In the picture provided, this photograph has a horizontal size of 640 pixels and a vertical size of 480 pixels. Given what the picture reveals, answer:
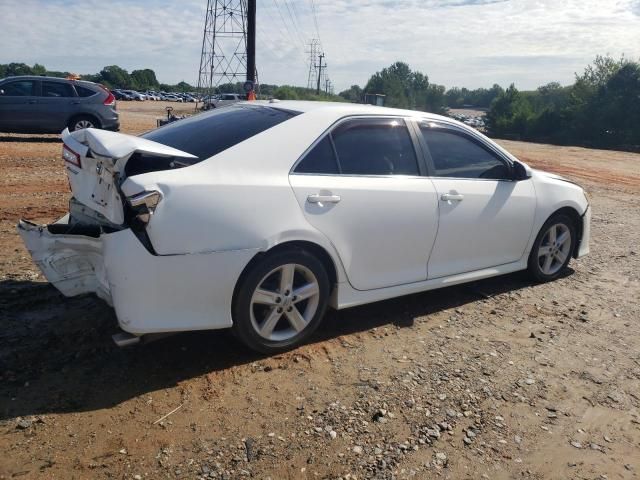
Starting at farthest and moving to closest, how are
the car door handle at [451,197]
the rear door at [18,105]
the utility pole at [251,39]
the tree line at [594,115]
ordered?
the tree line at [594,115] < the utility pole at [251,39] < the rear door at [18,105] < the car door handle at [451,197]

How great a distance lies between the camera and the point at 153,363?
3.57 metres

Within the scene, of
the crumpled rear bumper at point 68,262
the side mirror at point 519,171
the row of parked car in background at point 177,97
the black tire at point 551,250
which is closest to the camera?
the crumpled rear bumper at point 68,262

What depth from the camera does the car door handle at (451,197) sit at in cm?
439

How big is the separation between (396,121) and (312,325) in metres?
1.69

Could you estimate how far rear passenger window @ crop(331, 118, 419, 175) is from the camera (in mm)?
4016

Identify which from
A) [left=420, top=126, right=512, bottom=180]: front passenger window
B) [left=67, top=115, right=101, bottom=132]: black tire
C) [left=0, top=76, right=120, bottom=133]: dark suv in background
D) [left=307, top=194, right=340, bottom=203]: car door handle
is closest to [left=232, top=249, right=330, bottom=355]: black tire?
[left=307, top=194, right=340, bottom=203]: car door handle

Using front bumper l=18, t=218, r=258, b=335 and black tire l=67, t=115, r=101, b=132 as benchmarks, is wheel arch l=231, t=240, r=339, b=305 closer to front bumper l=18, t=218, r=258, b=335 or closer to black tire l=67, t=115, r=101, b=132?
front bumper l=18, t=218, r=258, b=335

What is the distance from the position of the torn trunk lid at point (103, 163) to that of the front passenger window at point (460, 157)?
198 centimetres

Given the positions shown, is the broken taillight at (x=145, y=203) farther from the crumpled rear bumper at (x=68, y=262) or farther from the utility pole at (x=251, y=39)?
the utility pole at (x=251, y=39)

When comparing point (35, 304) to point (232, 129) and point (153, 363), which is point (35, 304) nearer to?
point (153, 363)

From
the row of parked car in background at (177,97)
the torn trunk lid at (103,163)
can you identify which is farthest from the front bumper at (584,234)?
the row of parked car in background at (177,97)

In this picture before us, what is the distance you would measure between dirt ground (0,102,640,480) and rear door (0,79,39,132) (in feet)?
37.0

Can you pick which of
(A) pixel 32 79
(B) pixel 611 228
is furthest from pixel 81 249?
(A) pixel 32 79

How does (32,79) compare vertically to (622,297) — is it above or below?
above
